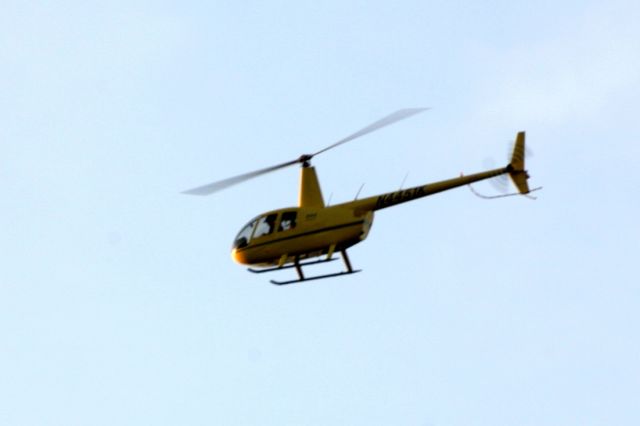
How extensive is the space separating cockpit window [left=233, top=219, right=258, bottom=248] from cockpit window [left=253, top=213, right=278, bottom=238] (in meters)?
0.28

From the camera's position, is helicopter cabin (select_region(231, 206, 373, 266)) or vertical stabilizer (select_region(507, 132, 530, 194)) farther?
vertical stabilizer (select_region(507, 132, 530, 194))

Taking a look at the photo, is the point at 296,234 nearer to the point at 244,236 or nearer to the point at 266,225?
the point at 266,225

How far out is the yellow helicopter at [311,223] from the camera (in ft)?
101

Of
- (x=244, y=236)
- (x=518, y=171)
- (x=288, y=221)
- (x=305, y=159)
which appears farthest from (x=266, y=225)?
(x=518, y=171)

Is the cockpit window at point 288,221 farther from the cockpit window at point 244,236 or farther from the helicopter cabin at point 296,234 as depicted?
the cockpit window at point 244,236

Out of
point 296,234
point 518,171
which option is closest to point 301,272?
point 296,234

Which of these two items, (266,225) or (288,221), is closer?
(288,221)

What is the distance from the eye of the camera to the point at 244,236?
32.5 meters

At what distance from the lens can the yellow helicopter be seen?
30.8 meters

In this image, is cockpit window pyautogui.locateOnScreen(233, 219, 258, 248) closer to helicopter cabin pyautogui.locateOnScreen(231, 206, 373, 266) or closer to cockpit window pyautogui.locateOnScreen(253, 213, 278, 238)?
helicopter cabin pyautogui.locateOnScreen(231, 206, 373, 266)

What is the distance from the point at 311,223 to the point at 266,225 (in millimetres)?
1650

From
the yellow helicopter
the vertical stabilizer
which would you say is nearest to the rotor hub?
the yellow helicopter

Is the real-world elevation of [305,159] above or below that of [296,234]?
above

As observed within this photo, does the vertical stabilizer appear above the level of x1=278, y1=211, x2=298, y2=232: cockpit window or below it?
below
